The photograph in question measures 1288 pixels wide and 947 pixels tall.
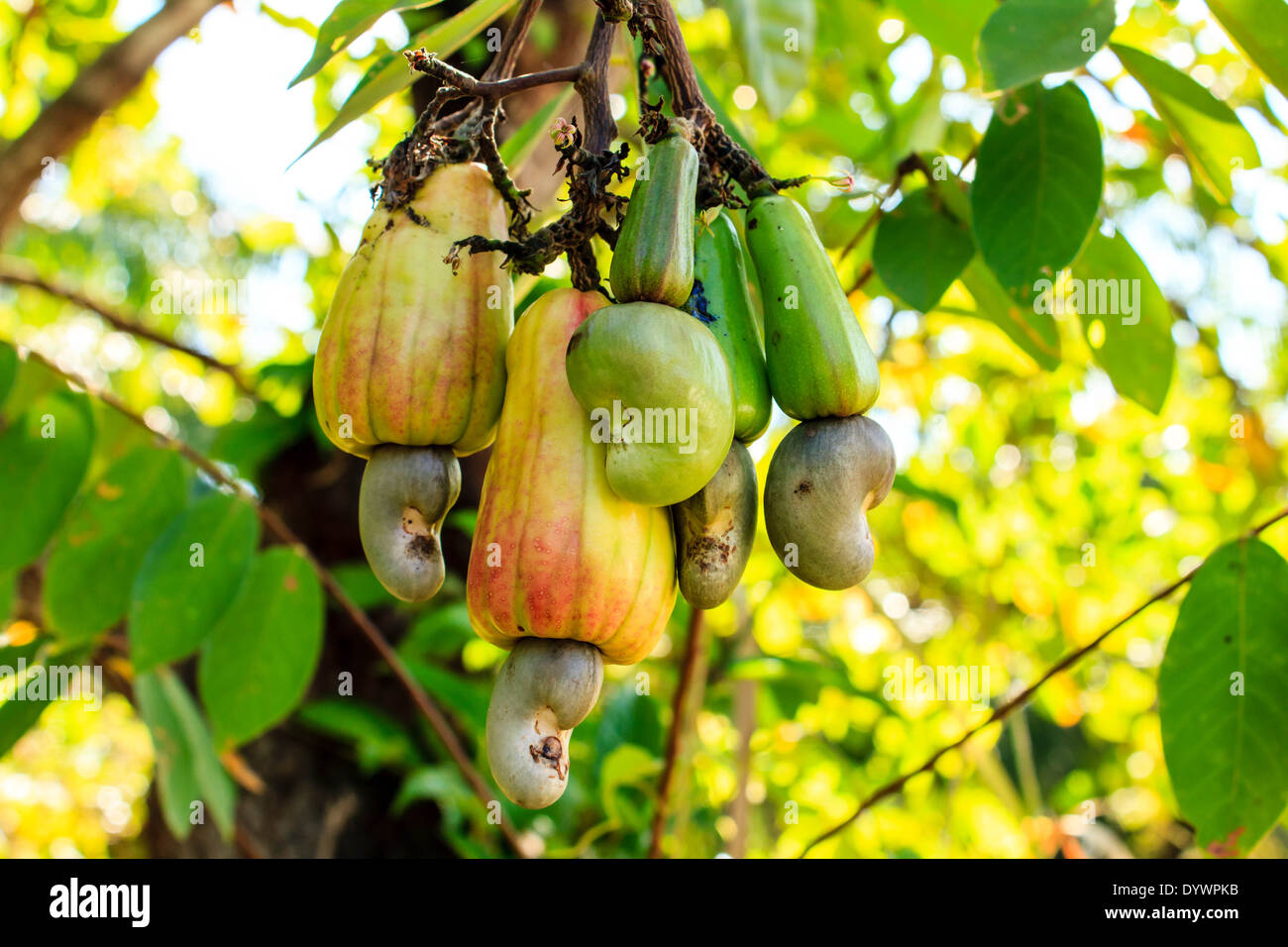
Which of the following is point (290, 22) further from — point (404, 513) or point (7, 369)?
point (404, 513)

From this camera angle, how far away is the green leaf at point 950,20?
43.6 inches

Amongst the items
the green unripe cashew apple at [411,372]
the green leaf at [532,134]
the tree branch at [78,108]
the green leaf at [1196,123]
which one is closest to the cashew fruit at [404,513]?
the green unripe cashew apple at [411,372]

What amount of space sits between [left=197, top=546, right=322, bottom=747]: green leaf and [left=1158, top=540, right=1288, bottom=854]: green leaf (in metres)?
0.92

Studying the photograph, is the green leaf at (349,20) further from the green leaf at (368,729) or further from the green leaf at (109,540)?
the green leaf at (368,729)

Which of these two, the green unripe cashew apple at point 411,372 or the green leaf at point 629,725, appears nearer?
the green unripe cashew apple at point 411,372

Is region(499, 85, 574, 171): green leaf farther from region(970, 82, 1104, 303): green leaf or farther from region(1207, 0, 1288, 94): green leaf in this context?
region(1207, 0, 1288, 94): green leaf

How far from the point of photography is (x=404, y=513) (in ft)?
2.19

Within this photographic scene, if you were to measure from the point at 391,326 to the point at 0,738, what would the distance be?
0.86 metres

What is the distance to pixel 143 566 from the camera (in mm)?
1152

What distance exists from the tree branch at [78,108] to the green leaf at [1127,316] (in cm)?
182

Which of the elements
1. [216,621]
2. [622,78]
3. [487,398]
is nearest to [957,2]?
[622,78]

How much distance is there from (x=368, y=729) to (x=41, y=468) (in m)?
0.76

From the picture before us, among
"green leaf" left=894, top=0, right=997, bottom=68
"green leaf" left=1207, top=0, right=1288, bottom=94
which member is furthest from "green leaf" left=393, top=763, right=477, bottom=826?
"green leaf" left=1207, top=0, right=1288, bottom=94
